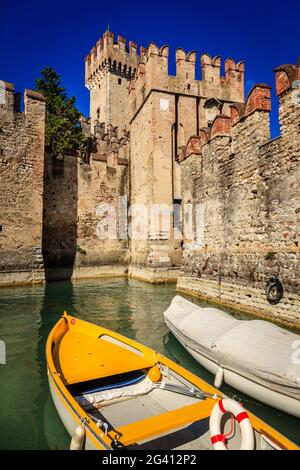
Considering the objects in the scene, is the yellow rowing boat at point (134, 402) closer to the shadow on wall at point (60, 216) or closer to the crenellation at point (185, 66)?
the shadow on wall at point (60, 216)

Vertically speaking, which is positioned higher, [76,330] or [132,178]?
[132,178]

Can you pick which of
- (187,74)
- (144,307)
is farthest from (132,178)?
(144,307)

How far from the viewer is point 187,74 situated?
56.5 feet

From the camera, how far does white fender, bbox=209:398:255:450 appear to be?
2346 mm

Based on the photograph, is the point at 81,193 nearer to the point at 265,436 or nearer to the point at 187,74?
the point at 187,74

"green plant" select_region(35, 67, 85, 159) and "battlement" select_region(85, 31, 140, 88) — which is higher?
"battlement" select_region(85, 31, 140, 88)

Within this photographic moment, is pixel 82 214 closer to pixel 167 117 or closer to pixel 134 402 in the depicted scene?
pixel 167 117

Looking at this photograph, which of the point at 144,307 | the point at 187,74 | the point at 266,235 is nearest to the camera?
the point at 266,235

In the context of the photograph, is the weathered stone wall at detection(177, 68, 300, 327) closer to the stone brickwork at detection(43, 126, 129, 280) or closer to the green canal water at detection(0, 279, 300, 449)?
the green canal water at detection(0, 279, 300, 449)

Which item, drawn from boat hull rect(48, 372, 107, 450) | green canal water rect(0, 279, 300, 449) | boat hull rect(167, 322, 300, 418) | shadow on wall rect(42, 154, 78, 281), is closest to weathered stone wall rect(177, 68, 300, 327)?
green canal water rect(0, 279, 300, 449)

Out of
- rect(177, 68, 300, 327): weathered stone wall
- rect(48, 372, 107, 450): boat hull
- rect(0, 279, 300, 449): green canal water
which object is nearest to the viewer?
rect(48, 372, 107, 450): boat hull

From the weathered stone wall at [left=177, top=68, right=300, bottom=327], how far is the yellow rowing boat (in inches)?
167

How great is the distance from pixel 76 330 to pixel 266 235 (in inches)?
219

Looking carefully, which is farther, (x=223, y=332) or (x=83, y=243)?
(x=83, y=243)
